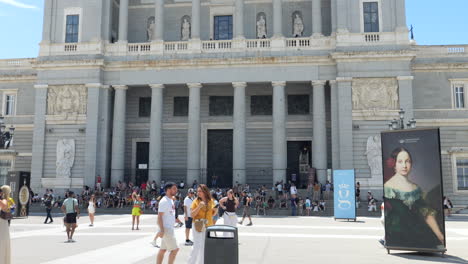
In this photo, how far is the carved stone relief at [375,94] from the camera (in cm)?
3206

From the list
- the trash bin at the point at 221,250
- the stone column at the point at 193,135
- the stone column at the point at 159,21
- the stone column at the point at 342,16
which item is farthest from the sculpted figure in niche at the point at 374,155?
the trash bin at the point at 221,250

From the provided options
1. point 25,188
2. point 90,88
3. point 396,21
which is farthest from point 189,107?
point 396,21

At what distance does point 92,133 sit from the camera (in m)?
34.2

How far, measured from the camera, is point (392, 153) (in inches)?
495

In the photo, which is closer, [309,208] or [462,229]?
[462,229]

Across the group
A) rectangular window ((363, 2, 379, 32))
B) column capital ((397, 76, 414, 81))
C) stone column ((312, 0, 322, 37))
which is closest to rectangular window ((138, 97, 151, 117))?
stone column ((312, 0, 322, 37))

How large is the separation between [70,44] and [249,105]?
1577cm

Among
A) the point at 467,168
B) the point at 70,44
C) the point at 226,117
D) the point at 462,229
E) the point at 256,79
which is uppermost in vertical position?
the point at 70,44

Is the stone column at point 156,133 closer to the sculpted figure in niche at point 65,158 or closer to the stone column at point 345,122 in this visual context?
the sculpted figure in niche at point 65,158

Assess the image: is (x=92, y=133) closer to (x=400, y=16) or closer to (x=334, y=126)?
(x=334, y=126)

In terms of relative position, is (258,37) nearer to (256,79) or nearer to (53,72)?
(256,79)

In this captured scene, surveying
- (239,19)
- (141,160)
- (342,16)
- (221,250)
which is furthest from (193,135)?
(221,250)

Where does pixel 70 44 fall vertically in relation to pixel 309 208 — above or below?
above

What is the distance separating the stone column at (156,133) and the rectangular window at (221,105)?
15.7 ft
